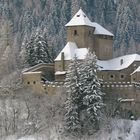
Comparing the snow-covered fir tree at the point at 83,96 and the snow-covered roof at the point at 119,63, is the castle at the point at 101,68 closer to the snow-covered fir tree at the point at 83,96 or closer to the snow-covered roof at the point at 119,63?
the snow-covered roof at the point at 119,63

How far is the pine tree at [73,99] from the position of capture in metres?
63.2

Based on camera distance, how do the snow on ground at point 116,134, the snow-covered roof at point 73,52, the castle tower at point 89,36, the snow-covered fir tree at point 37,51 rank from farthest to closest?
the snow-covered fir tree at point 37,51 < the castle tower at point 89,36 < the snow-covered roof at point 73,52 < the snow on ground at point 116,134

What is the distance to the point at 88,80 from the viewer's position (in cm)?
6444

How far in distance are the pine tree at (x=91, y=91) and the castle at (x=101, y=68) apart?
12.1 ft

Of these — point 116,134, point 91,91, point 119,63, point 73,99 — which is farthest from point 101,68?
point 116,134

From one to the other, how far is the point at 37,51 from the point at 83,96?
48.7 ft

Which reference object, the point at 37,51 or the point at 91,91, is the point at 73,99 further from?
the point at 37,51

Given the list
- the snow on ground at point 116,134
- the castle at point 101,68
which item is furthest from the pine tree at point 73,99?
the castle at point 101,68

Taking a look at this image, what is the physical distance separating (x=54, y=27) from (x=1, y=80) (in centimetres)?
7029

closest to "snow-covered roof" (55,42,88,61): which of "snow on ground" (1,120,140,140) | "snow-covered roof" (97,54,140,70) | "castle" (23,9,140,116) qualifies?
"castle" (23,9,140,116)

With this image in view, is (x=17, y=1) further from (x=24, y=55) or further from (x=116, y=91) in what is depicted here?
(x=116, y=91)

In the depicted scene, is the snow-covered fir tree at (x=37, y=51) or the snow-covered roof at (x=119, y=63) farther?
the snow-covered fir tree at (x=37, y=51)

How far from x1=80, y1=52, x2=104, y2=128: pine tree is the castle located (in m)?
3.68

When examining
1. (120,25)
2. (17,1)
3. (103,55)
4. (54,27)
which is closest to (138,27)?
(120,25)
